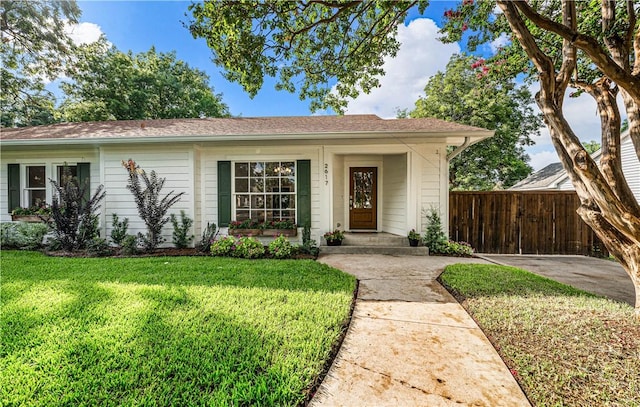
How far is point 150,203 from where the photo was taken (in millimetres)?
5699

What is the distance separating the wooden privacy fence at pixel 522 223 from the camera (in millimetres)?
6570

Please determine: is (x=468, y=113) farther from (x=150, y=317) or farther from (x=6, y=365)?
(x=6, y=365)

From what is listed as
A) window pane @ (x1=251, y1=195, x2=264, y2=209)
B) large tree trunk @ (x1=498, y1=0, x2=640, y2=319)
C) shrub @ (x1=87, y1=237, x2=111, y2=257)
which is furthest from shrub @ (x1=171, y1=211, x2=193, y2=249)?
large tree trunk @ (x1=498, y1=0, x2=640, y2=319)

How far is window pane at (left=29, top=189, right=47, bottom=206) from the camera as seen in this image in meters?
6.58

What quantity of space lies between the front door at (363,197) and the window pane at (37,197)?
8070 millimetres

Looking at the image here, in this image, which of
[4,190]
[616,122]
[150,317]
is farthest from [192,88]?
[616,122]

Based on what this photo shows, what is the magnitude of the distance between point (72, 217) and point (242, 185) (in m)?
3.71

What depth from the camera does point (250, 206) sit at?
21.2ft

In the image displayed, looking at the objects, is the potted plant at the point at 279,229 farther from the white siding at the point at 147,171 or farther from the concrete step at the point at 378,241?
the white siding at the point at 147,171

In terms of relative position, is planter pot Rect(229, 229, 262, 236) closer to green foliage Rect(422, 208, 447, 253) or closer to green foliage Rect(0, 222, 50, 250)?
green foliage Rect(422, 208, 447, 253)

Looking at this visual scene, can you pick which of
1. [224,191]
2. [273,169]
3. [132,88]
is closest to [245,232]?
[224,191]

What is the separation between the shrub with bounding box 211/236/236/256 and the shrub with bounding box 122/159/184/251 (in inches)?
54.8

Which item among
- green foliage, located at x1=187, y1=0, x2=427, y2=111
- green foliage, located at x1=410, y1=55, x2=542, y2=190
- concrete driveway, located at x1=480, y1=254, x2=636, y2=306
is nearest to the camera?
concrete driveway, located at x1=480, y1=254, x2=636, y2=306

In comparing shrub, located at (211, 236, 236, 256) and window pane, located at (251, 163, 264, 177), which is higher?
window pane, located at (251, 163, 264, 177)
